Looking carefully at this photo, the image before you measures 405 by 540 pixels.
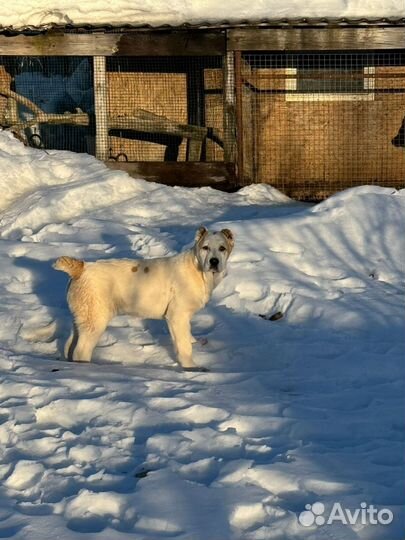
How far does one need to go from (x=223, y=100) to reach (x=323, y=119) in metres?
2.57

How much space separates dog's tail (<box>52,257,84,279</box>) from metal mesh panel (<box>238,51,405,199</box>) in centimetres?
867

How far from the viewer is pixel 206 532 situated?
13.1ft

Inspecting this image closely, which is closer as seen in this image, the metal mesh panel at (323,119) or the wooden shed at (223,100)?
the wooden shed at (223,100)

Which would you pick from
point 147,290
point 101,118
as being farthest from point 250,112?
point 147,290

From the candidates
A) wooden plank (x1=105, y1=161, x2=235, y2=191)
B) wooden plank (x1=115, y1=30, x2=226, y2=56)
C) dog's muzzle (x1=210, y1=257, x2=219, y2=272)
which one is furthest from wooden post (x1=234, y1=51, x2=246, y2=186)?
dog's muzzle (x1=210, y1=257, x2=219, y2=272)

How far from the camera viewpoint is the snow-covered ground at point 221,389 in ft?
14.0

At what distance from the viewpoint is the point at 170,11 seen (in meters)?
14.6

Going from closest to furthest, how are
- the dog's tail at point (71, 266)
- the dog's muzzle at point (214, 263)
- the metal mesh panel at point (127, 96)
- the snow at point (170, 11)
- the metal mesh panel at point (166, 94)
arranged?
the dog's tail at point (71, 266)
the dog's muzzle at point (214, 263)
the snow at point (170, 11)
the metal mesh panel at point (127, 96)
the metal mesh panel at point (166, 94)

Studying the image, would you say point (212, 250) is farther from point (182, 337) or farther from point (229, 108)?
point (229, 108)

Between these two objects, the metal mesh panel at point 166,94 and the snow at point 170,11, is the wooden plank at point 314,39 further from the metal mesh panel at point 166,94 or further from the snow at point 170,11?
the metal mesh panel at point 166,94

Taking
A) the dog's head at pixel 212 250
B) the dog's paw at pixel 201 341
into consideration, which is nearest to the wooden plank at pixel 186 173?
the dog's paw at pixel 201 341

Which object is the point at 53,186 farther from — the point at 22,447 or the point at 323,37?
the point at 22,447

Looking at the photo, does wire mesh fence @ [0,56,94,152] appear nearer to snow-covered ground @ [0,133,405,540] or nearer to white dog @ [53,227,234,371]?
snow-covered ground @ [0,133,405,540]

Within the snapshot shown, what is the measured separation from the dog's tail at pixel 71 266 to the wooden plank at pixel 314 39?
26.4 ft
